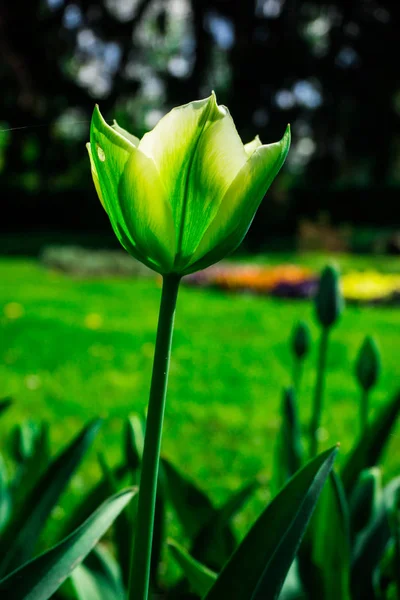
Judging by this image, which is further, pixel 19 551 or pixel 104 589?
pixel 104 589

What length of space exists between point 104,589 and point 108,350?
365 centimetres

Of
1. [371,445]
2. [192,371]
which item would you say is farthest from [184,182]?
[192,371]

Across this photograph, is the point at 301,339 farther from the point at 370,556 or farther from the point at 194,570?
the point at 194,570

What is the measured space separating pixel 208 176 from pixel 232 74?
12.5m

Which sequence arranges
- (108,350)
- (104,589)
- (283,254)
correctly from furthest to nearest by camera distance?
(283,254)
(108,350)
(104,589)

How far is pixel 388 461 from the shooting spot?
293 cm

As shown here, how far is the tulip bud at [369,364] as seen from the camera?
123cm

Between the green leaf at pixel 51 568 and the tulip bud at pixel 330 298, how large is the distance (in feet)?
1.89

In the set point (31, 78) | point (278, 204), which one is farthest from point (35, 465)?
point (278, 204)

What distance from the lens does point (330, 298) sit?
1.12 m

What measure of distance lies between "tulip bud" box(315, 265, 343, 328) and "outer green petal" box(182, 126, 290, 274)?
0.55m

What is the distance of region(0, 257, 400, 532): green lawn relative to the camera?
10.3 ft

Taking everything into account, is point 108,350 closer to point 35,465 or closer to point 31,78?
point 35,465

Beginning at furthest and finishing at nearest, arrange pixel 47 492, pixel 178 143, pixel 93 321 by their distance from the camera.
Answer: pixel 93 321 < pixel 47 492 < pixel 178 143
